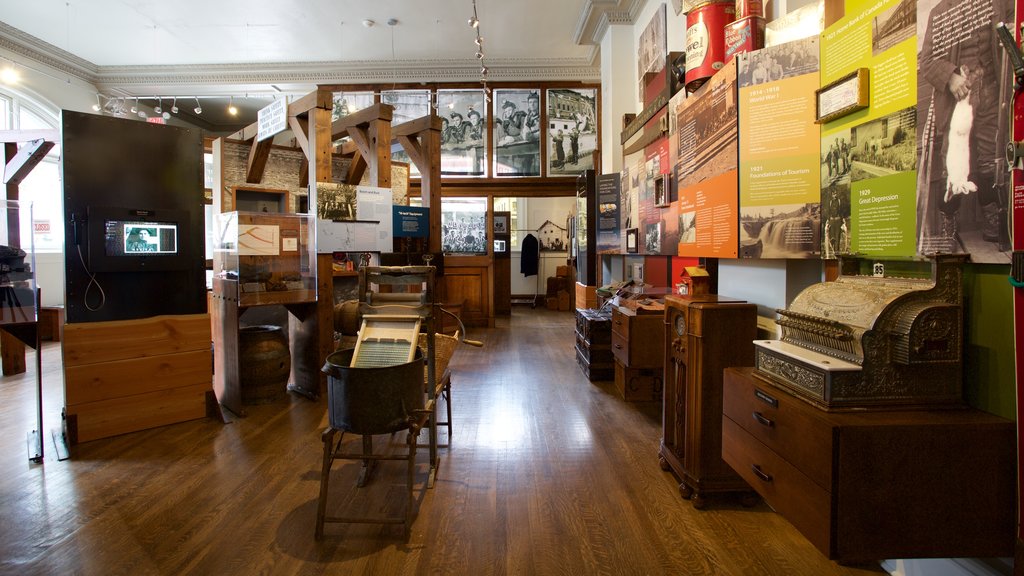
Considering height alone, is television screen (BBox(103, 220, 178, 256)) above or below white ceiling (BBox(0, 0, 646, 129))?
below

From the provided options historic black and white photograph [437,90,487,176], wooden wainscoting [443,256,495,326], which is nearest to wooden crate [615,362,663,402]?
wooden wainscoting [443,256,495,326]

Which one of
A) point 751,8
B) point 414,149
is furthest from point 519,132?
point 751,8

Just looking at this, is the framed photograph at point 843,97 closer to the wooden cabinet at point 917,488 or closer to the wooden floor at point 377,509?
the wooden cabinet at point 917,488

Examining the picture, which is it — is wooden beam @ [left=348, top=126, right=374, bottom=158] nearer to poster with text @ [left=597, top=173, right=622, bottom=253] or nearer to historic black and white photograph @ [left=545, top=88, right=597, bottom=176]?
poster with text @ [left=597, top=173, right=622, bottom=253]

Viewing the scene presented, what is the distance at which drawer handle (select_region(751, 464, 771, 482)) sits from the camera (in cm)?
173

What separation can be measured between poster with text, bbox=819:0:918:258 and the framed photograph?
19 mm

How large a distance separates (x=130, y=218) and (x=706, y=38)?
4199 millimetres

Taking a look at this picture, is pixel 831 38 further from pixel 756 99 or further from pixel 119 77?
pixel 119 77

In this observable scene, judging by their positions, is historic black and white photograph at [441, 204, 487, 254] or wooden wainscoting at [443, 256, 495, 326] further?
historic black and white photograph at [441, 204, 487, 254]

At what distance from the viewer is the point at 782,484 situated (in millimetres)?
1639

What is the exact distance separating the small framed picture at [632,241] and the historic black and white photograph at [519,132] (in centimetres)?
477

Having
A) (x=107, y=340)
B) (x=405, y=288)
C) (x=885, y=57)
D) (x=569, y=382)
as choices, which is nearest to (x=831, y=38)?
(x=885, y=57)

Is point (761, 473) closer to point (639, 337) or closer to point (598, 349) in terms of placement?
point (639, 337)

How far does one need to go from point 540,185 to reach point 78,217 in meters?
7.44
